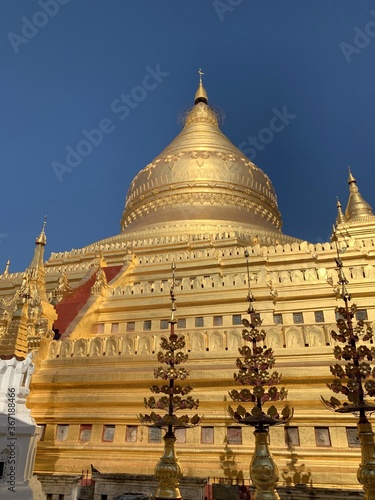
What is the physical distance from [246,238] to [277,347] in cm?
1069

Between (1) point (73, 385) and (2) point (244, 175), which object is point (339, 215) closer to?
(2) point (244, 175)

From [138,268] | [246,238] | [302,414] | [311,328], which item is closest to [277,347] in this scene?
[311,328]

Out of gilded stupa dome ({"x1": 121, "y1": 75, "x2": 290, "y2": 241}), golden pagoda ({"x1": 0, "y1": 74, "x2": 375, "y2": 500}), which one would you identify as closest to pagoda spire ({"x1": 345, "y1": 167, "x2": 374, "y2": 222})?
golden pagoda ({"x1": 0, "y1": 74, "x2": 375, "y2": 500})

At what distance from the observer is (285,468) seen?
6.97 meters

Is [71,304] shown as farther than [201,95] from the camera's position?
No

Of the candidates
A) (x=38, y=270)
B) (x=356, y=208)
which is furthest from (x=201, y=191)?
(x=38, y=270)

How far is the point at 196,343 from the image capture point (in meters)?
9.19

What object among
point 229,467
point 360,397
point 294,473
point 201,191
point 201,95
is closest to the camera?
point 360,397

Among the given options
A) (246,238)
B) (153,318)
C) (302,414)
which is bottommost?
(302,414)

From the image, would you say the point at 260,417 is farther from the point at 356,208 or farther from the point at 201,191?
the point at 201,191

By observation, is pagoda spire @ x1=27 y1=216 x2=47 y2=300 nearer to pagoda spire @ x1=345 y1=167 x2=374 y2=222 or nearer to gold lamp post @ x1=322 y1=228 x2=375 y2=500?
gold lamp post @ x1=322 y1=228 x2=375 y2=500

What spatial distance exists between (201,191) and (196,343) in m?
16.7

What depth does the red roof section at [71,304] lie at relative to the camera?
1260 cm

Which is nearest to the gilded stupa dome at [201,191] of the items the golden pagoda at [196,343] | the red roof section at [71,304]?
the golden pagoda at [196,343]
